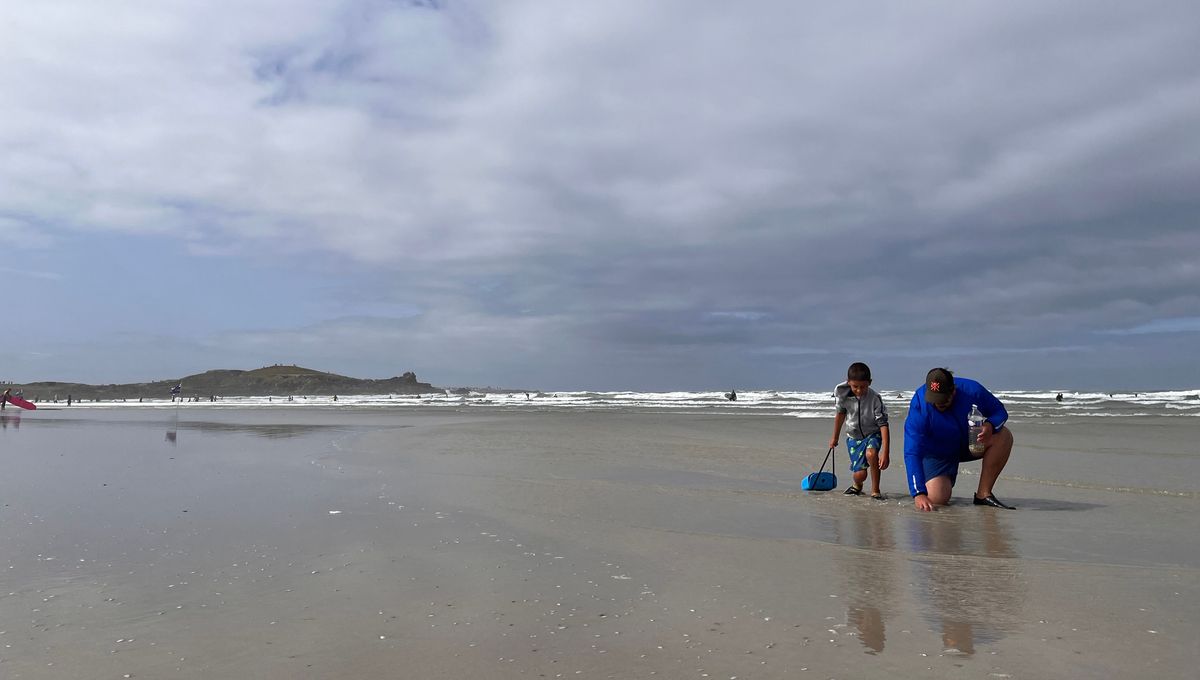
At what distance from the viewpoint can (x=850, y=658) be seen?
3.19 metres

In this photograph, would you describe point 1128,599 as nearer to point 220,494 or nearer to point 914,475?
point 914,475

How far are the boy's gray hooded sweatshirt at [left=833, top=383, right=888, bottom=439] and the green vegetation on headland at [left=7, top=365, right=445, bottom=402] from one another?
75.5 meters

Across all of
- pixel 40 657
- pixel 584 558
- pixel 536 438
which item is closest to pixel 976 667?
pixel 584 558

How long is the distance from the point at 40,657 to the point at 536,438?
1430 centimetres

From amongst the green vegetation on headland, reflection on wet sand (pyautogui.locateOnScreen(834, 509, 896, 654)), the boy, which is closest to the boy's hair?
the boy

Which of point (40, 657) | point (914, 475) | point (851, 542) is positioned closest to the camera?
point (40, 657)

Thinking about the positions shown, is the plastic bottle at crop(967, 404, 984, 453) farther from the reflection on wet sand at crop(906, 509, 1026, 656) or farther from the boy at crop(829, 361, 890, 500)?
the reflection on wet sand at crop(906, 509, 1026, 656)

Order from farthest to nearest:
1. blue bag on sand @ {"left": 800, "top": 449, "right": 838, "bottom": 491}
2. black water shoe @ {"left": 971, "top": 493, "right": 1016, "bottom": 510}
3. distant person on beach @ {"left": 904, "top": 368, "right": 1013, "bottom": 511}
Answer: blue bag on sand @ {"left": 800, "top": 449, "right": 838, "bottom": 491}, distant person on beach @ {"left": 904, "top": 368, "right": 1013, "bottom": 511}, black water shoe @ {"left": 971, "top": 493, "right": 1016, "bottom": 510}

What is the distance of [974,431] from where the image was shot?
8008mm

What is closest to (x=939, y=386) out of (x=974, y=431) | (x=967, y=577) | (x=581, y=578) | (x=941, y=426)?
(x=941, y=426)

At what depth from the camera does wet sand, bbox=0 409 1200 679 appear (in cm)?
323

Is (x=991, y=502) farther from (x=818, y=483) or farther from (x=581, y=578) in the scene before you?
(x=581, y=578)

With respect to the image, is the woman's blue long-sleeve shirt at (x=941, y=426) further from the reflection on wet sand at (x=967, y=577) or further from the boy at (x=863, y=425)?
the reflection on wet sand at (x=967, y=577)

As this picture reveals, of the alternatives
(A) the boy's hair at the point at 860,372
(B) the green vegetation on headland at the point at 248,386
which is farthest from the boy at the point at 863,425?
(B) the green vegetation on headland at the point at 248,386
